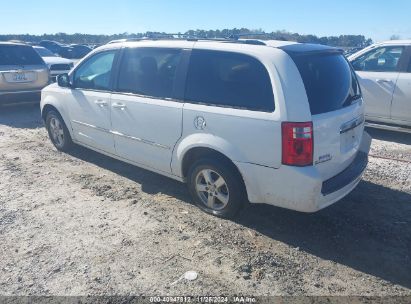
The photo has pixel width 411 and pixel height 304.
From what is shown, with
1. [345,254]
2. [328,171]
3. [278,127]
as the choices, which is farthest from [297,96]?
[345,254]

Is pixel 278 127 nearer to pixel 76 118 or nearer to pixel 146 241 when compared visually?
pixel 146 241

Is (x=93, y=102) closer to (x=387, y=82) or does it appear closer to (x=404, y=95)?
(x=387, y=82)

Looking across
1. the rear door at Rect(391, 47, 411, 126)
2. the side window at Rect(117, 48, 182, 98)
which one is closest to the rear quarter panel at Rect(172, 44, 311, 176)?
the side window at Rect(117, 48, 182, 98)

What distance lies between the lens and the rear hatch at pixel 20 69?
9.13 m

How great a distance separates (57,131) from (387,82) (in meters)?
6.01

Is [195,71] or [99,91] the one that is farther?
[99,91]

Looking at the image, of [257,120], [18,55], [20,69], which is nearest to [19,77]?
[20,69]

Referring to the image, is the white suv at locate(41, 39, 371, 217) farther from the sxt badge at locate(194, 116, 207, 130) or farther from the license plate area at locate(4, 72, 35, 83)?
the license plate area at locate(4, 72, 35, 83)

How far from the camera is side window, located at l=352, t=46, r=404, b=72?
6818 millimetres

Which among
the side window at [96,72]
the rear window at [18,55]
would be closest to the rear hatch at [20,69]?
the rear window at [18,55]

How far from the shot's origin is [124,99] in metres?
4.71

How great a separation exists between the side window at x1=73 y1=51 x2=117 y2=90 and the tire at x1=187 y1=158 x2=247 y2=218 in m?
1.90

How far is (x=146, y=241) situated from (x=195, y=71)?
6.13 feet

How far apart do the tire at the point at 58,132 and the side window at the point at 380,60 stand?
5.61 meters
